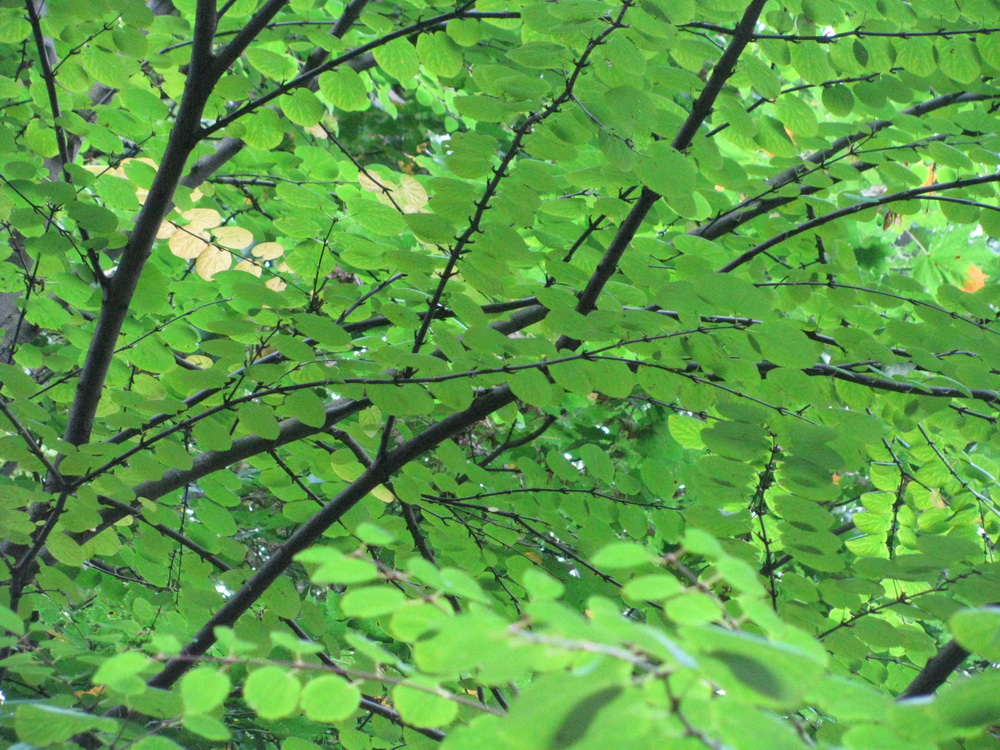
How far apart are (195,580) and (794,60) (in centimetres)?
205

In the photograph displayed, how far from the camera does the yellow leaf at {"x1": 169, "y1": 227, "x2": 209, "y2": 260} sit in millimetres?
2125

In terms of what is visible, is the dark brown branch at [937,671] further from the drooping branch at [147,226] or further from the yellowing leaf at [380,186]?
the drooping branch at [147,226]

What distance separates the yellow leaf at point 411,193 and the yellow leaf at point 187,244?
55cm

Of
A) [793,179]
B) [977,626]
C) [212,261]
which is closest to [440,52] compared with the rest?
[212,261]

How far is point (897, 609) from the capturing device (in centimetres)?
156

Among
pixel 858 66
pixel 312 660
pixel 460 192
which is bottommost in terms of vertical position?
pixel 312 660

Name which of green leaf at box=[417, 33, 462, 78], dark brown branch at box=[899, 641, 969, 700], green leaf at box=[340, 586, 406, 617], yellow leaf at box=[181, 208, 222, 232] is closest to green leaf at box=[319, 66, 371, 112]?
green leaf at box=[417, 33, 462, 78]

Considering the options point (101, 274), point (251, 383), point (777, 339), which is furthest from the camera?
point (251, 383)

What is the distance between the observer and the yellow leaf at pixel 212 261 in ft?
7.06

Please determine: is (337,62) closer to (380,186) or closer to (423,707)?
(380,186)

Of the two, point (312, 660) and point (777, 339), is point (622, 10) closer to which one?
point (777, 339)

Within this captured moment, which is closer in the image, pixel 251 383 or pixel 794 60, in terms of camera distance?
pixel 794 60

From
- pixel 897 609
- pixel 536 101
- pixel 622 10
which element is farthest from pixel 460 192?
pixel 897 609

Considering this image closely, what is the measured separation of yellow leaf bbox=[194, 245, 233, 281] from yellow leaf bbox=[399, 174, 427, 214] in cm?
52
